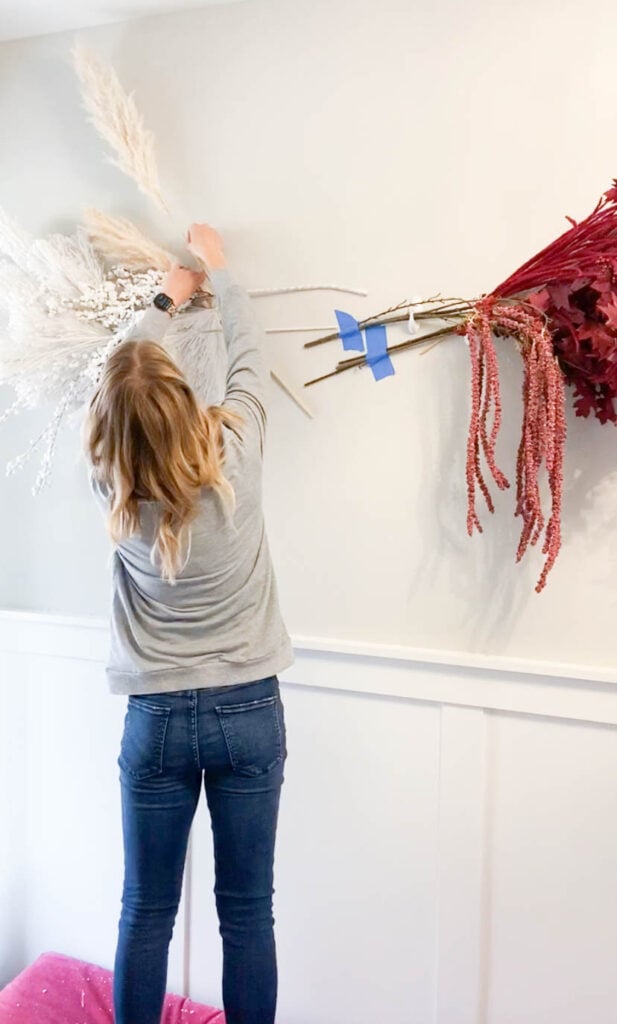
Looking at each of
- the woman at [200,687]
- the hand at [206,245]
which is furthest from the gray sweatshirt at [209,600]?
the hand at [206,245]

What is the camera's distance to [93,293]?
1635 mm

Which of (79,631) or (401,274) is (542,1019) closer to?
(79,631)

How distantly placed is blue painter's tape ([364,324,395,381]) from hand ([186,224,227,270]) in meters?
0.31

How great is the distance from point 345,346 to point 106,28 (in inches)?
34.0

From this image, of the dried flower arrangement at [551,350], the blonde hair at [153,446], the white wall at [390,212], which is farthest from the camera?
the white wall at [390,212]

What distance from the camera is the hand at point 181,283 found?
5.07 feet

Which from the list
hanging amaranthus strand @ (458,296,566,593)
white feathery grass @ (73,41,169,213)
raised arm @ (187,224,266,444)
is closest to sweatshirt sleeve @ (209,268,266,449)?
raised arm @ (187,224,266,444)

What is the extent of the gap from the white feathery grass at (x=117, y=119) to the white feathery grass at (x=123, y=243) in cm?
8

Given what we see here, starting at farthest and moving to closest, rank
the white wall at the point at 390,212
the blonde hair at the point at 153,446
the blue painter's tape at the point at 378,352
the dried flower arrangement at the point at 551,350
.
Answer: the blue painter's tape at the point at 378,352, the white wall at the point at 390,212, the dried flower arrangement at the point at 551,350, the blonde hair at the point at 153,446

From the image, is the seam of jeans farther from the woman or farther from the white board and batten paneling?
the white board and batten paneling

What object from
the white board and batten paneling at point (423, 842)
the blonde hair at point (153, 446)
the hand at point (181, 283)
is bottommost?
the white board and batten paneling at point (423, 842)

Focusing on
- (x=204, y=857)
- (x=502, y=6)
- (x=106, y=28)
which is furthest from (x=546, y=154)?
(x=204, y=857)

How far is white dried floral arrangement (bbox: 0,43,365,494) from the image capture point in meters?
1.58

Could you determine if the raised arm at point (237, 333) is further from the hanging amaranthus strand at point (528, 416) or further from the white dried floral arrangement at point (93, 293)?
the hanging amaranthus strand at point (528, 416)
